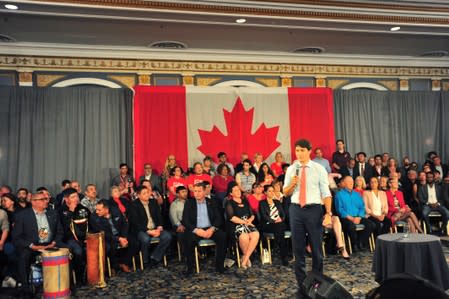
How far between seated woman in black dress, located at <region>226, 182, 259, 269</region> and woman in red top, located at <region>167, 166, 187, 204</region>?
115cm

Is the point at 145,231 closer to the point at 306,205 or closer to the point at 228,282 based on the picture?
the point at 228,282

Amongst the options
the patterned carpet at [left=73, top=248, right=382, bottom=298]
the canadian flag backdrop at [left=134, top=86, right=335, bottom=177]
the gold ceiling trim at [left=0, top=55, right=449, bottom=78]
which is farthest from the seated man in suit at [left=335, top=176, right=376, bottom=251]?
the gold ceiling trim at [left=0, top=55, right=449, bottom=78]

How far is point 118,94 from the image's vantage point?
7.80 m

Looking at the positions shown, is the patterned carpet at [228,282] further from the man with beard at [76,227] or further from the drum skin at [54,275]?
the man with beard at [76,227]

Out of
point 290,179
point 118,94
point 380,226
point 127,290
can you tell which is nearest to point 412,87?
point 380,226

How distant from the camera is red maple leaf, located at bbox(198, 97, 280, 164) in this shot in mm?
7875

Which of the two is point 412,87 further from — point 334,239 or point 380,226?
point 334,239

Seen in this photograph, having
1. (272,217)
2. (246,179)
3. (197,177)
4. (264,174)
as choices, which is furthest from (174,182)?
(272,217)

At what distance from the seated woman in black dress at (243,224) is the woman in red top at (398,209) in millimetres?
2419

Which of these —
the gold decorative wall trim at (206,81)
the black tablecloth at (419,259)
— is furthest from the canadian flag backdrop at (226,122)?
the black tablecloth at (419,259)

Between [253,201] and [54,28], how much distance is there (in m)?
4.23

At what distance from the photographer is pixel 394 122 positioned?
359 inches

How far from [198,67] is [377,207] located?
433cm

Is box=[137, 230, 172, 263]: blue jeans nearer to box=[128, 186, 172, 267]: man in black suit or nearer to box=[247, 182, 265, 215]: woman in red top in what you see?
box=[128, 186, 172, 267]: man in black suit
